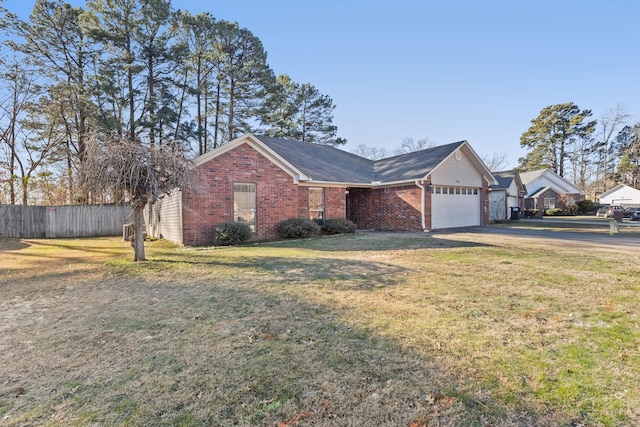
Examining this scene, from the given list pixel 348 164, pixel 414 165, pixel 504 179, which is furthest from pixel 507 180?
pixel 348 164

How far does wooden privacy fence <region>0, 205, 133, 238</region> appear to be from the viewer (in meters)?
16.3

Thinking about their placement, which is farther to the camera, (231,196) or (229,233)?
(231,196)

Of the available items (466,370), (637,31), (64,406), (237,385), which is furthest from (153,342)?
(637,31)

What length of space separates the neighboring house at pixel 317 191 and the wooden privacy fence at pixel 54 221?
129 inches

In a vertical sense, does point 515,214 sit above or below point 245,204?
below

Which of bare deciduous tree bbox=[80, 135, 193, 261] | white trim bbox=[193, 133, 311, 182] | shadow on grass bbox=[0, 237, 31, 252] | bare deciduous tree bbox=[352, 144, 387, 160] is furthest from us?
bare deciduous tree bbox=[352, 144, 387, 160]

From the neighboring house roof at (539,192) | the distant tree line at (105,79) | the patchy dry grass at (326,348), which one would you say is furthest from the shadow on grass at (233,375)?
the neighboring house roof at (539,192)

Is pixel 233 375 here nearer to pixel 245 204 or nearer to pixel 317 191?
pixel 245 204

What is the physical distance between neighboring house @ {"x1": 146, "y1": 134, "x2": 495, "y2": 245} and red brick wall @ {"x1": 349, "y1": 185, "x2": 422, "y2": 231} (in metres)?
0.05

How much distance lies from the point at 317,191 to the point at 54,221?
1405 centimetres

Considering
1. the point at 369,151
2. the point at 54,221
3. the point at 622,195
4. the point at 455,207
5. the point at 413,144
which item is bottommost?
the point at 54,221

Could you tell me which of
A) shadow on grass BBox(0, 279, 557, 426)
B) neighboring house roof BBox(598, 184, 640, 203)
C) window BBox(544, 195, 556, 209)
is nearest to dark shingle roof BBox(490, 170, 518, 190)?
window BBox(544, 195, 556, 209)

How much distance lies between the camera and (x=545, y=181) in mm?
36969

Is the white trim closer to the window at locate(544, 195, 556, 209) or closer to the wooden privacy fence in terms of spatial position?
the wooden privacy fence
